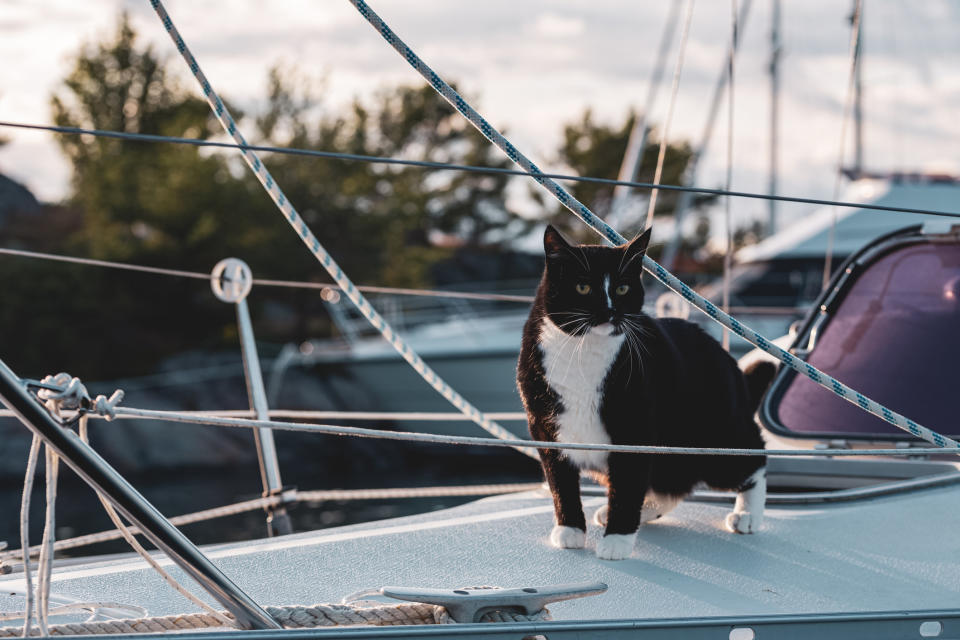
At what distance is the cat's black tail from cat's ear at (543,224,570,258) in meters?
0.87

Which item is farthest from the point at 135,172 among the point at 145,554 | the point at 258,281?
the point at 145,554

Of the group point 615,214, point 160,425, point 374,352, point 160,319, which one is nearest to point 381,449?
point 374,352

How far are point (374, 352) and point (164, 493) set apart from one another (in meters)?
3.35

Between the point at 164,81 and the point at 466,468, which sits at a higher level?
the point at 164,81

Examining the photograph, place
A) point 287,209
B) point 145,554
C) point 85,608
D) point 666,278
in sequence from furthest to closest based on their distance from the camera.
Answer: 1. point 287,209
2. point 666,278
3. point 85,608
4. point 145,554

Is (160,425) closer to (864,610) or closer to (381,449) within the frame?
(381,449)

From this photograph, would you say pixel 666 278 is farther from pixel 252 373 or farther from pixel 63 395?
pixel 252 373

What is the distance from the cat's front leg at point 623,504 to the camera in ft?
7.21

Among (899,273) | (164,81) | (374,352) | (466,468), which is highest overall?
(164,81)

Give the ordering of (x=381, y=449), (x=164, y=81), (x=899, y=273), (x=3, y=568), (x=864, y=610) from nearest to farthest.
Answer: (x=864, y=610)
(x=3, y=568)
(x=899, y=273)
(x=381, y=449)
(x=164, y=81)

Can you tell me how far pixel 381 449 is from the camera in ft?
48.7

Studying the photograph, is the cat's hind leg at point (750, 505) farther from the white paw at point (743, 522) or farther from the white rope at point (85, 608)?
the white rope at point (85, 608)

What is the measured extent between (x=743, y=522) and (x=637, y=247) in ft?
2.42

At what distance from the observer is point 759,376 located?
2.91 m
